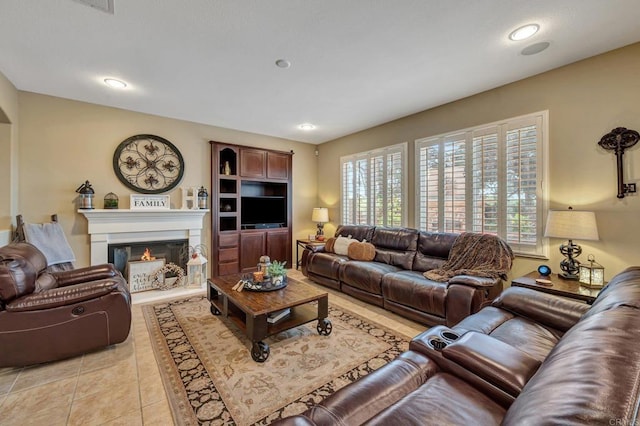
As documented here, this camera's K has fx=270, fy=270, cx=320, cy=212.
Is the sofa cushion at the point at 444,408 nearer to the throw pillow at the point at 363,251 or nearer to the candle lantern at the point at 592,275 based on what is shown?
the candle lantern at the point at 592,275

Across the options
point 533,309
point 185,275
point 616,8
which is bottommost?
point 185,275

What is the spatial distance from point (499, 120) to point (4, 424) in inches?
192

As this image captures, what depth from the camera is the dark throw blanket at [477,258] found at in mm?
2873

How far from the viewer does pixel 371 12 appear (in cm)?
197

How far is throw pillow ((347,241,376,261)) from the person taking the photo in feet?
13.0

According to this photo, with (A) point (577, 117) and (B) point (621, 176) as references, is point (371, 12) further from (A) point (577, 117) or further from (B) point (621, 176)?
(B) point (621, 176)

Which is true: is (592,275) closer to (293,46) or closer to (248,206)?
(293,46)

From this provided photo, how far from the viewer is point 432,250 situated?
3541mm

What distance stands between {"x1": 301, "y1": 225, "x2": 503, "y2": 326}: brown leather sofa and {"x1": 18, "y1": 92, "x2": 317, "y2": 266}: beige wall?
2725 millimetres

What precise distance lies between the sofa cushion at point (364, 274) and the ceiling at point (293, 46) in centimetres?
221

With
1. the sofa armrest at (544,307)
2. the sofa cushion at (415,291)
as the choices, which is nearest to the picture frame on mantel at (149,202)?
the sofa cushion at (415,291)

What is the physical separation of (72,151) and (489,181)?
5393 mm

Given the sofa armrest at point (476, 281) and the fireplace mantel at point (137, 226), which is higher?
the fireplace mantel at point (137, 226)

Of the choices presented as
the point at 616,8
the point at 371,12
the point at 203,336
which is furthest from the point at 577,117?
the point at 203,336
